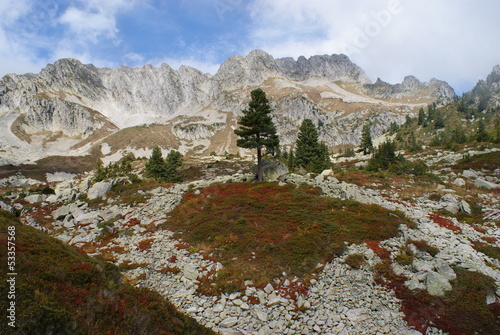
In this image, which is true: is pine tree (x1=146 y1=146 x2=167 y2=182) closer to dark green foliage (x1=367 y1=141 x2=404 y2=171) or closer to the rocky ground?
the rocky ground

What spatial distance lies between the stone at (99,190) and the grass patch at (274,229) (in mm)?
14973

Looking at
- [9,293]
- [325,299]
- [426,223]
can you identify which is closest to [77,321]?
[9,293]

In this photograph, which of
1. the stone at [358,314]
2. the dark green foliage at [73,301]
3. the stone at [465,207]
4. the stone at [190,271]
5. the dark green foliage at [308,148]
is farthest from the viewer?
the dark green foliage at [308,148]

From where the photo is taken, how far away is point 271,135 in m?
36.4

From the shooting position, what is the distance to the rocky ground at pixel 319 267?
9570mm

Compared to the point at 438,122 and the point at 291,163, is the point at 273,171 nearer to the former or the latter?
the point at 291,163

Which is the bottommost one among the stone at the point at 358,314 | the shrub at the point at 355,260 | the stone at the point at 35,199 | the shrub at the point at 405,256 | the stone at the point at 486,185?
the stone at the point at 358,314

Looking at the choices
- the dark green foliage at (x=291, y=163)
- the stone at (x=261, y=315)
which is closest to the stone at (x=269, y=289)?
the stone at (x=261, y=315)

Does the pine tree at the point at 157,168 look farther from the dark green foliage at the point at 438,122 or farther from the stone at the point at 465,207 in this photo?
the dark green foliage at the point at 438,122

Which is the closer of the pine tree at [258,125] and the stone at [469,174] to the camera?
the stone at [469,174]

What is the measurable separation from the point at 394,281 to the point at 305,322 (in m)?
4.81

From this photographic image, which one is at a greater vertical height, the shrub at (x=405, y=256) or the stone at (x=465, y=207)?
the stone at (x=465, y=207)

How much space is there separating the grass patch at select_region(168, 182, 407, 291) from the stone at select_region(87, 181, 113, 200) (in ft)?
49.1

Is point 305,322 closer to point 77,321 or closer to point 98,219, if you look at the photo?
point 77,321
